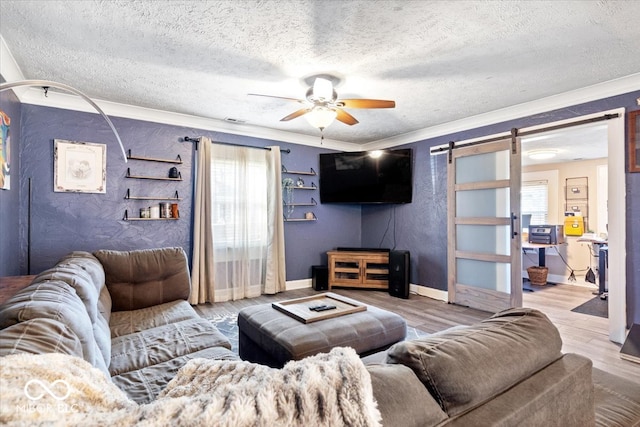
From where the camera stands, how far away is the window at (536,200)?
240 inches

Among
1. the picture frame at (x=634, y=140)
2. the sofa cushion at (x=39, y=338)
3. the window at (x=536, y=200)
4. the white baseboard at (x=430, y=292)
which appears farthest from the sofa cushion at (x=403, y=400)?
the window at (x=536, y=200)

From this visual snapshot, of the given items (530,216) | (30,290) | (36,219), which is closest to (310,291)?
(36,219)

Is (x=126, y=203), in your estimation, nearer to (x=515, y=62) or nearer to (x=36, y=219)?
(x=36, y=219)

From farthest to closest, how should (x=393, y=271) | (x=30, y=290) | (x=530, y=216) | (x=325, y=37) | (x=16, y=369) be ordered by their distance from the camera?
1. (x=530, y=216)
2. (x=393, y=271)
3. (x=325, y=37)
4. (x=30, y=290)
5. (x=16, y=369)

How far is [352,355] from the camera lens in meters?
0.69

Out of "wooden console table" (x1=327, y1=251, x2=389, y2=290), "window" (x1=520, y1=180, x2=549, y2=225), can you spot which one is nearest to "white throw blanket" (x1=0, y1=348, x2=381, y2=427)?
"wooden console table" (x1=327, y1=251, x2=389, y2=290)

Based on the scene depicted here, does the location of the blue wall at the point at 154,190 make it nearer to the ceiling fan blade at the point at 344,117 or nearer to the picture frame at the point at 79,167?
the picture frame at the point at 79,167

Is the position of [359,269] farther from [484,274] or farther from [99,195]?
[99,195]

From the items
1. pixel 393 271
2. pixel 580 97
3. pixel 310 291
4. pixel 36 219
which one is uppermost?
pixel 580 97

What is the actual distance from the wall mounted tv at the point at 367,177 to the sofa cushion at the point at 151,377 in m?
3.55

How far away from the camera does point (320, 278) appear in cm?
483

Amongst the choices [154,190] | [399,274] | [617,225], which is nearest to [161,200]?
[154,190]

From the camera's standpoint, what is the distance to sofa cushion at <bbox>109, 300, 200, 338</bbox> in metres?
2.14

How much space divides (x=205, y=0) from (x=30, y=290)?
1736 millimetres
